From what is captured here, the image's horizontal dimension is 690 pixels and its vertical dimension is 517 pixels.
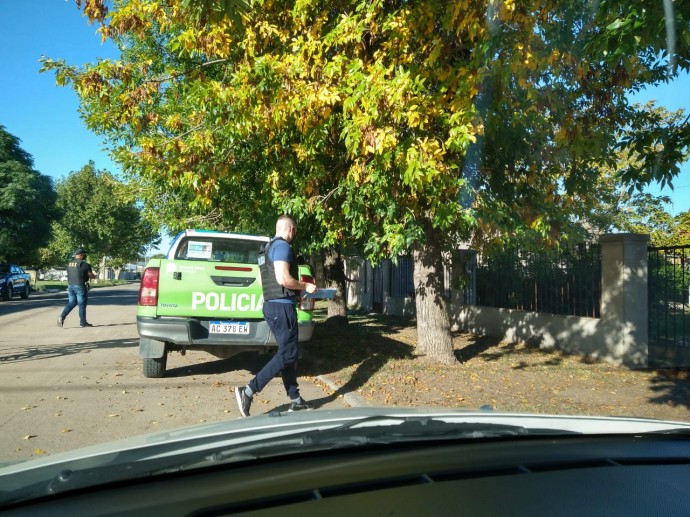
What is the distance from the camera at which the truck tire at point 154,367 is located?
25.9 feet

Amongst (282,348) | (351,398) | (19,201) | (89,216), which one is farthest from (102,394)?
(89,216)

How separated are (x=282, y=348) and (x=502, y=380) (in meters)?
3.52

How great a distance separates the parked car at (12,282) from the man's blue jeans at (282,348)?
26.7 m

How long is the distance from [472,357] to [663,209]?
57.3 ft

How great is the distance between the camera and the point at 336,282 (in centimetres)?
1547

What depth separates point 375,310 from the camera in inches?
829

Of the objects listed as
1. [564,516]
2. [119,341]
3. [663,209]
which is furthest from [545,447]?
[663,209]

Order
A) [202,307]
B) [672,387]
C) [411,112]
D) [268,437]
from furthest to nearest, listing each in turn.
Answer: [672,387] → [202,307] → [411,112] → [268,437]

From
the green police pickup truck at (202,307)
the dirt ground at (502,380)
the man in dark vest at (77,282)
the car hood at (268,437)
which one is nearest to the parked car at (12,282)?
the man in dark vest at (77,282)

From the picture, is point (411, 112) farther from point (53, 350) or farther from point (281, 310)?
point (53, 350)

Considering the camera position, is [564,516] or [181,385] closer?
[564,516]

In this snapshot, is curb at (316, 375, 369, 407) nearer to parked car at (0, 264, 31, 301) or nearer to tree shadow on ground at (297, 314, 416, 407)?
tree shadow on ground at (297, 314, 416, 407)

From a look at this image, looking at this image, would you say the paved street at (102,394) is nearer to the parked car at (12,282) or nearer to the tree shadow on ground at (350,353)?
the tree shadow on ground at (350,353)

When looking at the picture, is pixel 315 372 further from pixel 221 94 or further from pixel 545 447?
pixel 545 447
